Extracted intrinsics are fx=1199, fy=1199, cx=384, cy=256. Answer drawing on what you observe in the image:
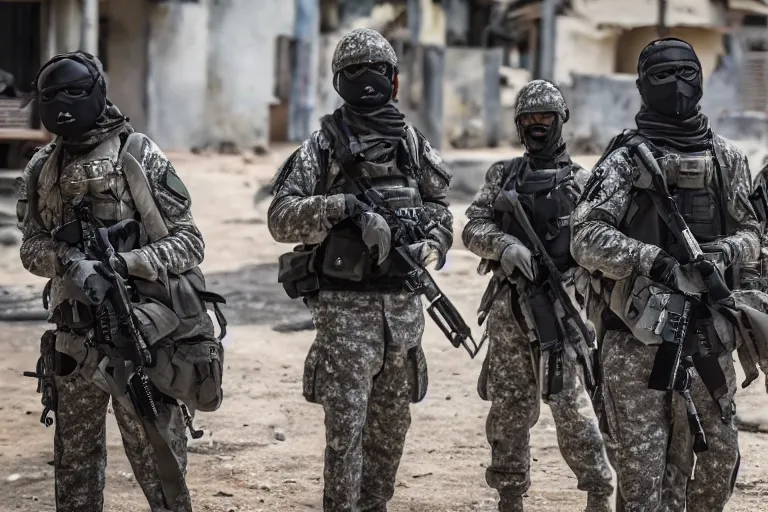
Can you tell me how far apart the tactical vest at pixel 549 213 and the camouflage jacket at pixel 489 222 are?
8cm

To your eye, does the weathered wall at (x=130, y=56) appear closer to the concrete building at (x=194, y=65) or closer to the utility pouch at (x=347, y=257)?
the concrete building at (x=194, y=65)

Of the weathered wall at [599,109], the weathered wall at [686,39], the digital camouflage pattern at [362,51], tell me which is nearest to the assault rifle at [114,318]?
the digital camouflage pattern at [362,51]

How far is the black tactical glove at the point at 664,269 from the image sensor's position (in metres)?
4.31

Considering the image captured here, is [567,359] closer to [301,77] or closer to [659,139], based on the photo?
[659,139]

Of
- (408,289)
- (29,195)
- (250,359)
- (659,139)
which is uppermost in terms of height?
(659,139)

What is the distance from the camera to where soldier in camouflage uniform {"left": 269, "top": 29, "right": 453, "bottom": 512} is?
475 centimetres

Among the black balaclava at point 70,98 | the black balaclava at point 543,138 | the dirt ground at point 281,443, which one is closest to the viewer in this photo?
the black balaclava at point 70,98

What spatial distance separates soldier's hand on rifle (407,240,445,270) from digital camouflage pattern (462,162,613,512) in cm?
48

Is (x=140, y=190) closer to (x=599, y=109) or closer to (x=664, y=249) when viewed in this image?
(x=664, y=249)

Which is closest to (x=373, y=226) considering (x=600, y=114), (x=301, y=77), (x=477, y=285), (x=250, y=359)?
(x=250, y=359)

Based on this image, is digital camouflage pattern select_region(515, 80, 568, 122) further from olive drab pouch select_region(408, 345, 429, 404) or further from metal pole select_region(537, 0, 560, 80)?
metal pole select_region(537, 0, 560, 80)

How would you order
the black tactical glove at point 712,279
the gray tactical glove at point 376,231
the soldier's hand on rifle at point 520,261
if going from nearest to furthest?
the black tactical glove at point 712,279
the gray tactical glove at point 376,231
the soldier's hand on rifle at point 520,261

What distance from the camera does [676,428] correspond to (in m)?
4.52

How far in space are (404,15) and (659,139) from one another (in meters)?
23.1
